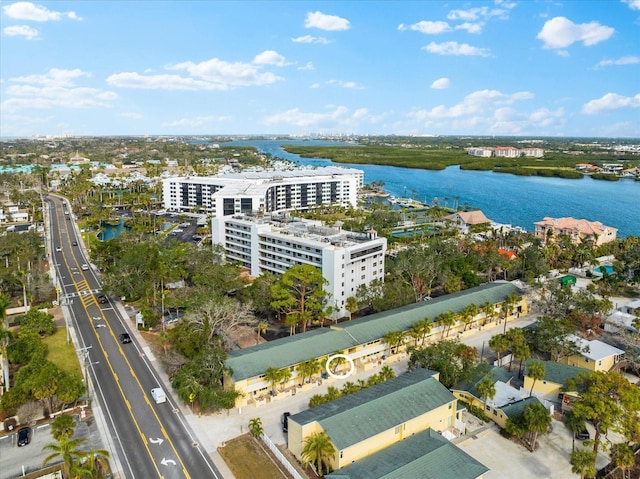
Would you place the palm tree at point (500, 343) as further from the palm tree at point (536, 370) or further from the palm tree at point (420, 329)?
the palm tree at point (420, 329)

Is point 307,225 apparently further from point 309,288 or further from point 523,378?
point 523,378

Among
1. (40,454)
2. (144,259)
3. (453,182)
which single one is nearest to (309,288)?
(144,259)

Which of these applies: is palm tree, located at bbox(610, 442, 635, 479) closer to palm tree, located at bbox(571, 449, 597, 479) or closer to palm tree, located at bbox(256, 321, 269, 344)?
palm tree, located at bbox(571, 449, 597, 479)

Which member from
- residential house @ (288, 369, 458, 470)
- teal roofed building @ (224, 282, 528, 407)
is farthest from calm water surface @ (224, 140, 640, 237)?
residential house @ (288, 369, 458, 470)

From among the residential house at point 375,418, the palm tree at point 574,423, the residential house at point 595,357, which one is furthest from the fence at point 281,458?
the residential house at point 595,357

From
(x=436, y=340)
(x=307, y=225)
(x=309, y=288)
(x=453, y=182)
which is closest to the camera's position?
(x=436, y=340)

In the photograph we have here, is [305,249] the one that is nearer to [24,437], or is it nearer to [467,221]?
[24,437]
